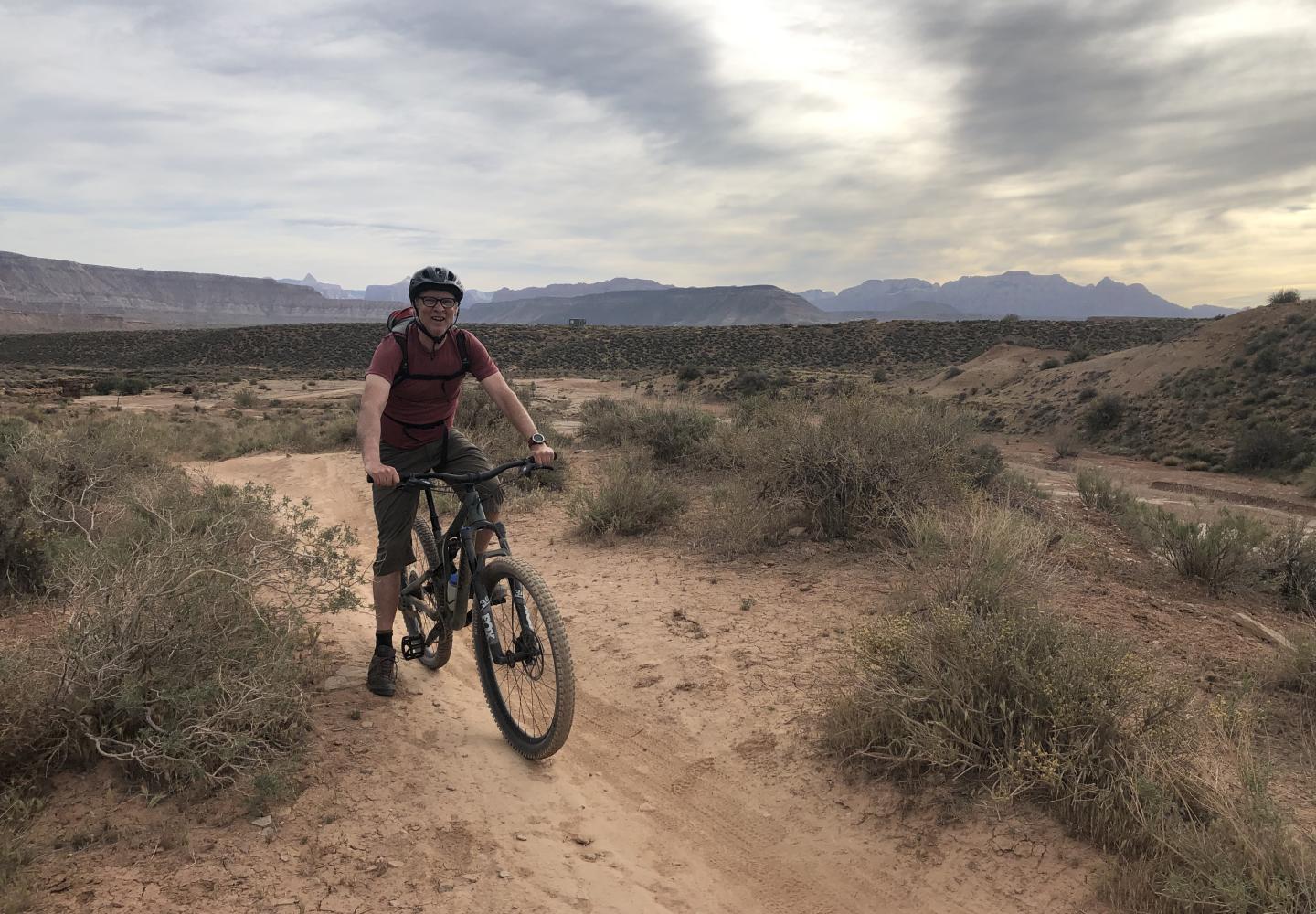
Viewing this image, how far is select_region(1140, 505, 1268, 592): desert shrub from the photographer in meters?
5.82

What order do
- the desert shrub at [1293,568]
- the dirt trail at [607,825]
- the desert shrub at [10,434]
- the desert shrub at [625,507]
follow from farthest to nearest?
the desert shrub at [625,507], the desert shrub at [10,434], the desert shrub at [1293,568], the dirt trail at [607,825]

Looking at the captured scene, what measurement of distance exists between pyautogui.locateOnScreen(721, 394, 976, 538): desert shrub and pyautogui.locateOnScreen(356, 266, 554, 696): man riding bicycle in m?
3.49

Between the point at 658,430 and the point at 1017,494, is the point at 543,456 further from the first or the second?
the point at 658,430

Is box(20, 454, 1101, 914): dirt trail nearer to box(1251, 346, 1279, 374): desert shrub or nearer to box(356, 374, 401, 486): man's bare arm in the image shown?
box(356, 374, 401, 486): man's bare arm

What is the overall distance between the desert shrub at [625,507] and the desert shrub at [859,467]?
40.9 inches

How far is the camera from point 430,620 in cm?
414

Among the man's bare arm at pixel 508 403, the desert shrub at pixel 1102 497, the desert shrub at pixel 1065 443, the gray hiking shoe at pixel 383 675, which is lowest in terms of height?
the desert shrub at pixel 1065 443

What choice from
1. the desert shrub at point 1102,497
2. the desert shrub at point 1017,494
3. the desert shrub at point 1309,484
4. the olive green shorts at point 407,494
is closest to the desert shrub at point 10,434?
the olive green shorts at point 407,494

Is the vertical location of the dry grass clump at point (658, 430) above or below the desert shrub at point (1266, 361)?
below

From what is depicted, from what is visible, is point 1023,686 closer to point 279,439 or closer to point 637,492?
point 637,492

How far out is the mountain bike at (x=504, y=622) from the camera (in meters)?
3.24

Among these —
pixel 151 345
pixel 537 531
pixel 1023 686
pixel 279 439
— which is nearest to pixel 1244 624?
pixel 1023 686

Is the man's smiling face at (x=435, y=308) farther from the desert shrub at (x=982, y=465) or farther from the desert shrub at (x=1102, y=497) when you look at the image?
the desert shrub at (x=1102, y=497)

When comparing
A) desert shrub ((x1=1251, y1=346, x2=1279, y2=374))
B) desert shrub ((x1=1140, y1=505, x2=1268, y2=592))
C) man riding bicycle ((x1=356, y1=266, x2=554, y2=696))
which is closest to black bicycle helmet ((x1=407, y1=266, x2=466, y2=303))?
man riding bicycle ((x1=356, y1=266, x2=554, y2=696))
